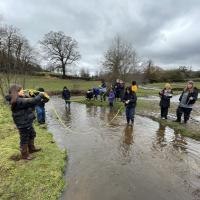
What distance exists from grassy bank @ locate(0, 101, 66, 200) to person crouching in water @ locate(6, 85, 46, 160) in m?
0.43

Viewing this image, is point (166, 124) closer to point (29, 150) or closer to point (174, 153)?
point (174, 153)

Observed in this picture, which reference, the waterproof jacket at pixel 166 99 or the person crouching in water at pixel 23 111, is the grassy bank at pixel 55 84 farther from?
the person crouching in water at pixel 23 111

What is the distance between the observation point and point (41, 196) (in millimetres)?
4336

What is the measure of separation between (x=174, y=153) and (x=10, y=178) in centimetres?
456

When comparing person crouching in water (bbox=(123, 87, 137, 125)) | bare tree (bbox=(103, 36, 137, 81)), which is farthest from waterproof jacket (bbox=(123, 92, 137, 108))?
bare tree (bbox=(103, 36, 137, 81))

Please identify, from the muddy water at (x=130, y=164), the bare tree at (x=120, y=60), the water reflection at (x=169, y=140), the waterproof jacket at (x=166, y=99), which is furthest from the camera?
the bare tree at (x=120, y=60)

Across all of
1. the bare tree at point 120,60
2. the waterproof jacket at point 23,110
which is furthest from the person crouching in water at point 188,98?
the bare tree at point 120,60

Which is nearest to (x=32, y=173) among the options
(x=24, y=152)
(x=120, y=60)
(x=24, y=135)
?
(x=24, y=152)

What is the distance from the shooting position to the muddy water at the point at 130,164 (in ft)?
15.0

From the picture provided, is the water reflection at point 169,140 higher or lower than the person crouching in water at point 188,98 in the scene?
lower

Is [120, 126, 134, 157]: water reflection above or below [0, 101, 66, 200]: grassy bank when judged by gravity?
below

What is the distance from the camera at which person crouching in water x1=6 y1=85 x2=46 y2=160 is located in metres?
5.59

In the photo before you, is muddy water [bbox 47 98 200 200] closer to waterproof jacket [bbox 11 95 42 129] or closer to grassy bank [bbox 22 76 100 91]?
waterproof jacket [bbox 11 95 42 129]

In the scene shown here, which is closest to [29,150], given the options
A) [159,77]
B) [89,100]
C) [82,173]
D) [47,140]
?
[47,140]
